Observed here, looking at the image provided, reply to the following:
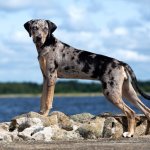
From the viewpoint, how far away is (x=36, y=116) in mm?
16562

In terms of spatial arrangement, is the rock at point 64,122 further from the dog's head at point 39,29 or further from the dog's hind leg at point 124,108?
the dog's head at point 39,29

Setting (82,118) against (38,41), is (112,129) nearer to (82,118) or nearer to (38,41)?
(82,118)

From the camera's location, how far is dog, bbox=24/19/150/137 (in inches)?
614

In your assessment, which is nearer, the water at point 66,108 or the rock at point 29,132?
the rock at point 29,132

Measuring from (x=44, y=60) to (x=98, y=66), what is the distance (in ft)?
4.12

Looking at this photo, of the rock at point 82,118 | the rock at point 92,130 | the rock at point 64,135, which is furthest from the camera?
the rock at point 82,118

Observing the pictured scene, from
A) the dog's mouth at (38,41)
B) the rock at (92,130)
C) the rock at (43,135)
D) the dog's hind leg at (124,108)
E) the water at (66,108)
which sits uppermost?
the dog's mouth at (38,41)

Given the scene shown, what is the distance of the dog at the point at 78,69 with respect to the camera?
51.1 feet

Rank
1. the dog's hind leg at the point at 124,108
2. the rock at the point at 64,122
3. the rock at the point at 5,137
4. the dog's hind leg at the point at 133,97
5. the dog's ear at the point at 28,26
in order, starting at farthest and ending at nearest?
the rock at the point at 64,122
the dog's ear at the point at 28,26
the dog's hind leg at the point at 133,97
the rock at the point at 5,137
the dog's hind leg at the point at 124,108

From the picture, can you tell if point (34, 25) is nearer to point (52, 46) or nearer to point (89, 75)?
point (52, 46)

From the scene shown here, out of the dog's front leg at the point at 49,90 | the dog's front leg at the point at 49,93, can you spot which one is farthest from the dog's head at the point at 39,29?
the dog's front leg at the point at 49,93

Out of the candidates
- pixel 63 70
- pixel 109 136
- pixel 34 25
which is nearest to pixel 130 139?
pixel 109 136

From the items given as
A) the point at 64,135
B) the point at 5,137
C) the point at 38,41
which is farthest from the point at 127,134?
the point at 38,41

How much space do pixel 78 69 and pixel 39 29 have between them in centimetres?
124
